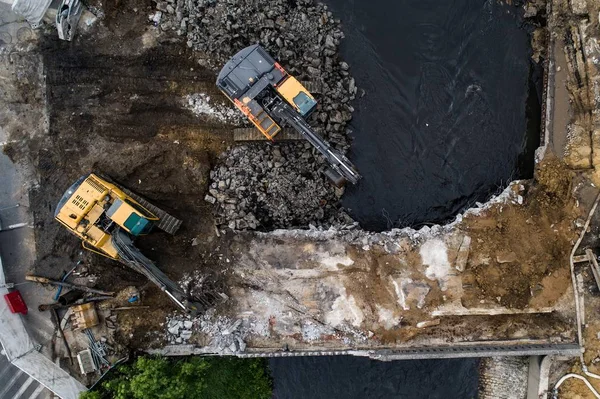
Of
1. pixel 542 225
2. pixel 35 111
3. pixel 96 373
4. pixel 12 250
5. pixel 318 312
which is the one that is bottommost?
pixel 96 373

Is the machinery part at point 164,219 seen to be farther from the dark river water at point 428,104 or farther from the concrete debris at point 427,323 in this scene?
the concrete debris at point 427,323

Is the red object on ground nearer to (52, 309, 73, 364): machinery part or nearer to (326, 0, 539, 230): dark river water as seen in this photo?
(52, 309, 73, 364): machinery part

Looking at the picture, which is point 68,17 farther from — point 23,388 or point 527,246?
point 527,246

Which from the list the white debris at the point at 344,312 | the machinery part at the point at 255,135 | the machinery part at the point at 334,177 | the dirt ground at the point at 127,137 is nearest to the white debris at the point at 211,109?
the dirt ground at the point at 127,137

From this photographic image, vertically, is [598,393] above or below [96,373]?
above

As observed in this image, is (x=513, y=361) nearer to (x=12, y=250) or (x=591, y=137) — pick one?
(x=591, y=137)

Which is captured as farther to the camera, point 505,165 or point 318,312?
point 505,165

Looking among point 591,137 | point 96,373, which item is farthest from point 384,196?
point 96,373
